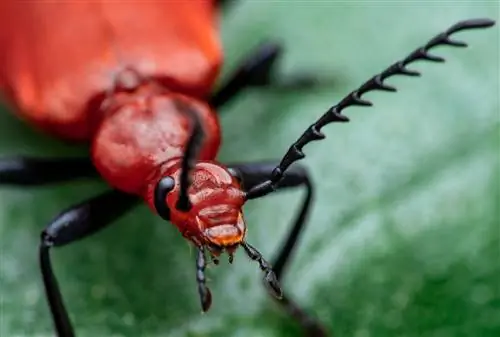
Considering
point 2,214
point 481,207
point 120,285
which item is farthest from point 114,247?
point 481,207

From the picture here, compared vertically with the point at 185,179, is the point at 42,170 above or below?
below

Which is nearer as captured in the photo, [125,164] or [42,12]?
[125,164]

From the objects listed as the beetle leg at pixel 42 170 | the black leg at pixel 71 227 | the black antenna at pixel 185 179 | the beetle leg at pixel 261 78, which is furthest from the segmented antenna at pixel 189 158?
the beetle leg at pixel 261 78

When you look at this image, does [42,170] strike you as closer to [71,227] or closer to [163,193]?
[71,227]

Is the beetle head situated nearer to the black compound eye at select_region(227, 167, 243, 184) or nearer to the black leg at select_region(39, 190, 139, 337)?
the black compound eye at select_region(227, 167, 243, 184)

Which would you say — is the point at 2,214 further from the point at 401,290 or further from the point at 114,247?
the point at 401,290

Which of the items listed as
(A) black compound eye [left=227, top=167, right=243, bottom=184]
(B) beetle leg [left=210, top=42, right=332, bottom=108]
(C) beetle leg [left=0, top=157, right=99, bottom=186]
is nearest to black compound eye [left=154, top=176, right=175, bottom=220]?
(A) black compound eye [left=227, top=167, right=243, bottom=184]

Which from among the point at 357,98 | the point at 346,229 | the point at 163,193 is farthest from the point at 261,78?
the point at 357,98
